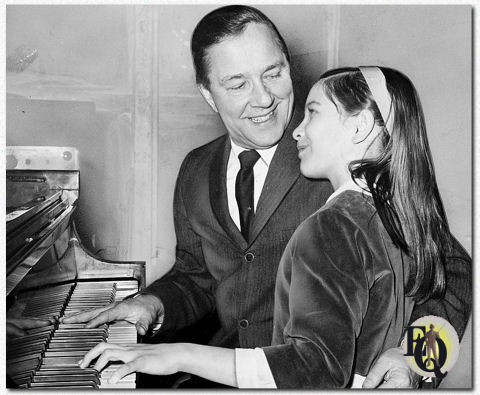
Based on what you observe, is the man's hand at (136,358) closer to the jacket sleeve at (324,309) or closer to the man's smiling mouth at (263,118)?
the jacket sleeve at (324,309)

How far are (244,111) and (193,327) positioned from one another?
0.75 m

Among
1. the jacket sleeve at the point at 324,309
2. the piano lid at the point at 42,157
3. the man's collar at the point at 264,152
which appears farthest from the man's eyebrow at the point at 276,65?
the piano lid at the point at 42,157

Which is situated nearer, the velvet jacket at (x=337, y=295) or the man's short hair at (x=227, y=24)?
the velvet jacket at (x=337, y=295)

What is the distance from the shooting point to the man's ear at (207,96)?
2.12m

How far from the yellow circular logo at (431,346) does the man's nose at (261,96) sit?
86cm

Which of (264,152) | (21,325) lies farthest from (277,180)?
(21,325)

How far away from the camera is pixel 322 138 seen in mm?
1961

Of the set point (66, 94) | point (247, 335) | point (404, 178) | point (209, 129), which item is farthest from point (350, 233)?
→ point (66, 94)

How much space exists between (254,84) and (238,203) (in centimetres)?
40

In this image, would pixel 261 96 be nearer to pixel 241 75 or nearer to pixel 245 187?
pixel 241 75

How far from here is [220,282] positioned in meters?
2.12

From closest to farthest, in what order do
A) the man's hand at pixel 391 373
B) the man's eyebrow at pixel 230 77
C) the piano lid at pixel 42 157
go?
1. the man's hand at pixel 391 373
2. the man's eyebrow at pixel 230 77
3. the piano lid at pixel 42 157

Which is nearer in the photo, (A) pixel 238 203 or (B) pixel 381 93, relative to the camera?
(B) pixel 381 93

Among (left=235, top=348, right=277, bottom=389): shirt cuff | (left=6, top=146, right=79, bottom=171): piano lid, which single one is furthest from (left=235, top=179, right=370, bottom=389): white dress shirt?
(left=6, top=146, right=79, bottom=171): piano lid
